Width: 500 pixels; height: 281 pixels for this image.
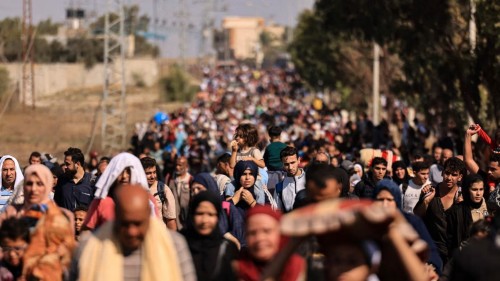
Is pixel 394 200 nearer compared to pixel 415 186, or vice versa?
pixel 394 200

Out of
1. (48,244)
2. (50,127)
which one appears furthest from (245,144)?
(50,127)

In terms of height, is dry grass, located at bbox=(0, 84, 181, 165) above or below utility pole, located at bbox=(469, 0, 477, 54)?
below

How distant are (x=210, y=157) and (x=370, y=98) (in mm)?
27555

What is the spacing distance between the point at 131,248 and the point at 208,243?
902mm

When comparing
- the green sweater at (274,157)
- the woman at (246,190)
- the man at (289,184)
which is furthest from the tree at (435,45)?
the woman at (246,190)

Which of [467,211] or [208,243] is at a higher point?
[208,243]

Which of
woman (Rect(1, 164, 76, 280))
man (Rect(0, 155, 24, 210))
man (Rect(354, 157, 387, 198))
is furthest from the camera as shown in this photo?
man (Rect(354, 157, 387, 198))

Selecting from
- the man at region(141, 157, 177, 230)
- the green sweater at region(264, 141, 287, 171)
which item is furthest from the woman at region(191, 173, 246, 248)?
the green sweater at region(264, 141, 287, 171)

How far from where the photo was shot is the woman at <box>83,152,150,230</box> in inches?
340

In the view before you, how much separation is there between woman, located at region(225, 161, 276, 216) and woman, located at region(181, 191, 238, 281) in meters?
3.81

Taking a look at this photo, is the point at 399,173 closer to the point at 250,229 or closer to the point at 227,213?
the point at 227,213

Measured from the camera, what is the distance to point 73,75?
258ft

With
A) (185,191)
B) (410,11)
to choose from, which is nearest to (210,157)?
(410,11)

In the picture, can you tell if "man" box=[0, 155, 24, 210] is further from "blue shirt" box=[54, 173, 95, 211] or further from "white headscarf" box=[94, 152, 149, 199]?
"white headscarf" box=[94, 152, 149, 199]
